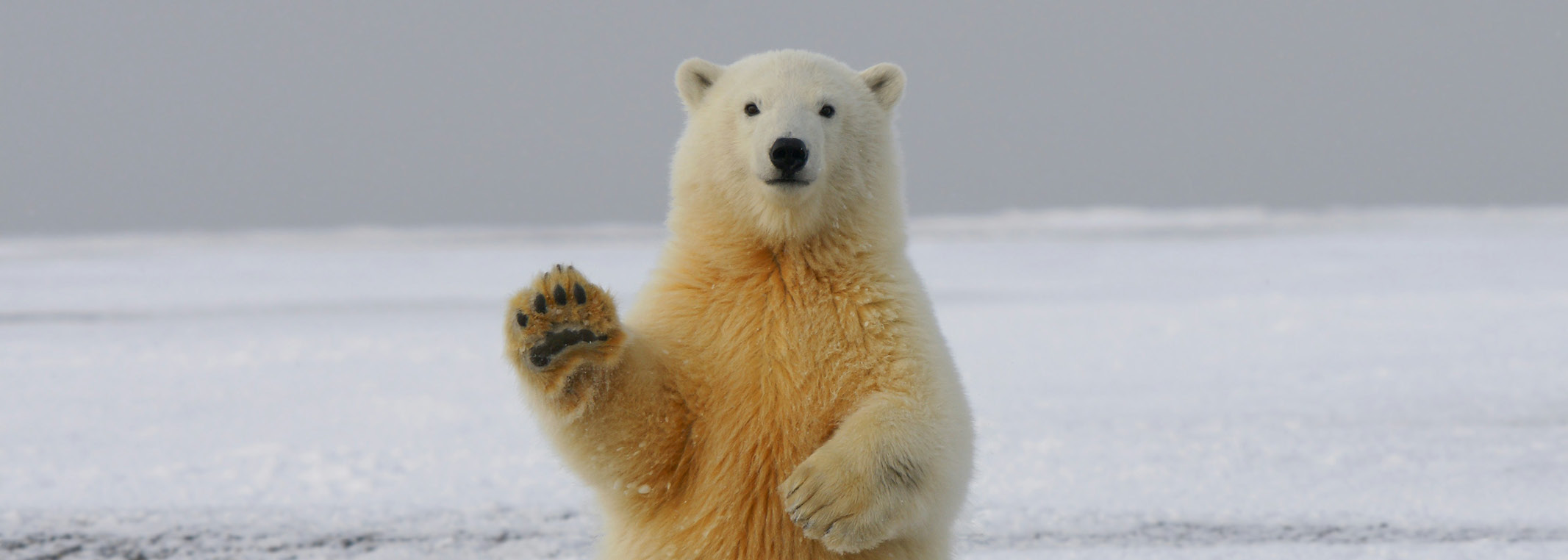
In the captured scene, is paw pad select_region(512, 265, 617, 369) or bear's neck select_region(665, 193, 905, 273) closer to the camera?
paw pad select_region(512, 265, 617, 369)

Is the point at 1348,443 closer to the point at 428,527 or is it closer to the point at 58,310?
the point at 428,527

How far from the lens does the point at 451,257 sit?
1805 cm

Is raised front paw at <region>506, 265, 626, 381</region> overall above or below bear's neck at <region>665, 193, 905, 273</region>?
below

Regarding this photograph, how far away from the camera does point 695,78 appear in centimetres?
263

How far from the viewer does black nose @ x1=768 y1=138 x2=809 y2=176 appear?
2203 millimetres

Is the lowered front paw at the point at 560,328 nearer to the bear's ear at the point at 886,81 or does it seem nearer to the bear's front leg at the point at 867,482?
the bear's front leg at the point at 867,482

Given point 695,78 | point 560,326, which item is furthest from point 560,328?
point 695,78

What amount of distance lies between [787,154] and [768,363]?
0.40 metres

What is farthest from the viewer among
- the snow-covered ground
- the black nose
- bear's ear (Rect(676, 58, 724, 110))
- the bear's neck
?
the snow-covered ground

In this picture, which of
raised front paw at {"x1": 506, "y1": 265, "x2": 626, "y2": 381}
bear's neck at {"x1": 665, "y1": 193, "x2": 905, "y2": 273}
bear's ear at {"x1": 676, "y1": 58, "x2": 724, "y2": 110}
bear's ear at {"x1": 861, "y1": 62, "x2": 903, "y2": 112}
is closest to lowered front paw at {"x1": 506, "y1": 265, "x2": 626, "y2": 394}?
raised front paw at {"x1": 506, "y1": 265, "x2": 626, "y2": 381}

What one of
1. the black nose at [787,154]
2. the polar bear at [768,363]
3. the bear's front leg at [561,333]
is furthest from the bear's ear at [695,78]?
the bear's front leg at [561,333]

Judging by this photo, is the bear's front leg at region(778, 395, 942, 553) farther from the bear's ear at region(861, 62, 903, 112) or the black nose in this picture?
the bear's ear at region(861, 62, 903, 112)

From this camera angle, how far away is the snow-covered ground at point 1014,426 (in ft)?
12.2

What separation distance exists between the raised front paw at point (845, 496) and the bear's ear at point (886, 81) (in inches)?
36.9
